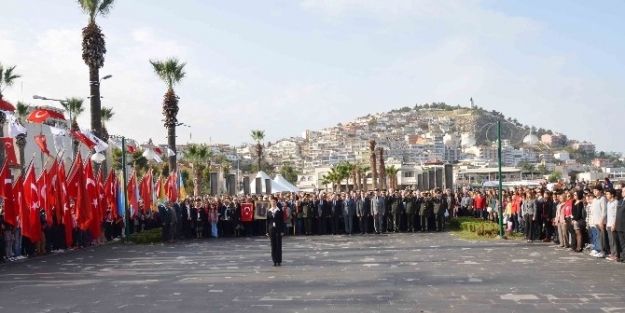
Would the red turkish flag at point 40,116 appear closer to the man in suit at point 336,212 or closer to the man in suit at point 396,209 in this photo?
the man in suit at point 336,212

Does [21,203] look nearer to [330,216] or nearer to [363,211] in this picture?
[330,216]

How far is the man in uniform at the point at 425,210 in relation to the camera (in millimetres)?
33000

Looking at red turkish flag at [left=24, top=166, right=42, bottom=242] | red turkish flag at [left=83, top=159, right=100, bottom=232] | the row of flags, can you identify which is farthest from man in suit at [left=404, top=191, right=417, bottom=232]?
red turkish flag at [left=24, top=166, right=42, bottom=242]

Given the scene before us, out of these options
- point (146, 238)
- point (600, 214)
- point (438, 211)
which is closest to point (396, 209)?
point (438, 211)

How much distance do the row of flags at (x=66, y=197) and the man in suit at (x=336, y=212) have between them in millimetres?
8449

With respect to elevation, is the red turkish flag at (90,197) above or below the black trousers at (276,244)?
above

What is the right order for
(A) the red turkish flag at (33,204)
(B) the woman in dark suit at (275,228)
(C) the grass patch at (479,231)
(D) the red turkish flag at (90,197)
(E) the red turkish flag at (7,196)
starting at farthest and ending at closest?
(C) the grass patch at (479,231)
(D) the red turkish flag at (90,197)
(A) the red turkish flag at (33,204)
(E) the red turkish flag at (7,196)
(B) the woman in dark suit at (275,228)

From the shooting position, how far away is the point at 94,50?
33562 mm

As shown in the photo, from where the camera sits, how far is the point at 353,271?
56.7 feet

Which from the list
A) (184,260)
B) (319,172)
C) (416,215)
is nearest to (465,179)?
(319,172)

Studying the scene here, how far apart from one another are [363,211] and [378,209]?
0.66 metres

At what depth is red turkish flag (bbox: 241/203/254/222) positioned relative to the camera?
108 feet

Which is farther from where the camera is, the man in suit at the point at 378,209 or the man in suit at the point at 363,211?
the man in suit at the point at 363,211

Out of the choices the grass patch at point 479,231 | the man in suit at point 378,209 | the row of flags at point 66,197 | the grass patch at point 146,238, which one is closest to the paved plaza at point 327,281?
the row of flags at point 66,197
